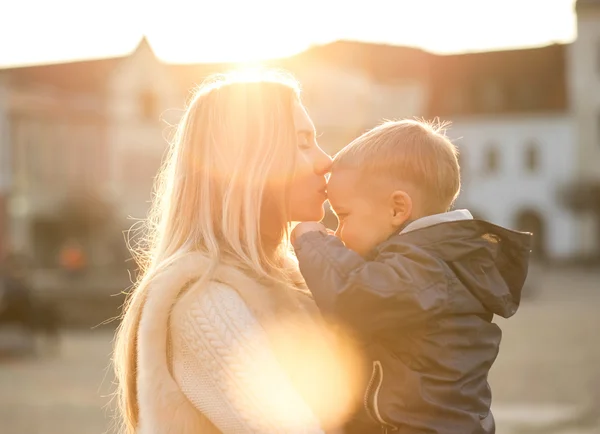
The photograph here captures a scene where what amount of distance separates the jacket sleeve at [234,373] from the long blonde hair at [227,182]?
0.63ft

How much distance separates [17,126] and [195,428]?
155 ft

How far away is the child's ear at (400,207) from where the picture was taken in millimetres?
2906

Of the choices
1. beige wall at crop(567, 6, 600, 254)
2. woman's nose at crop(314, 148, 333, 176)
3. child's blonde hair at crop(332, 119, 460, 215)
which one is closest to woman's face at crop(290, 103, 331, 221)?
woman's nose at crop(314, 148, 333, 176)

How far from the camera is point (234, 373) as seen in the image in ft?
8.56

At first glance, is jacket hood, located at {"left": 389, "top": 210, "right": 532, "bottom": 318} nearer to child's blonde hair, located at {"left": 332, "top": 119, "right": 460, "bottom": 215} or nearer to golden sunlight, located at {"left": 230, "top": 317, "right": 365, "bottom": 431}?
child's blonde hair, located at {"left": 332, "top": 119, "right": 460, "bottom": 215}

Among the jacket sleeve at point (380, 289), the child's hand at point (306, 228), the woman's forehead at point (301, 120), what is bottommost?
the jacket sleeve at point (380, 289)

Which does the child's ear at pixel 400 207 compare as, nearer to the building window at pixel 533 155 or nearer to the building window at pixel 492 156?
the building window at pixel 533 155

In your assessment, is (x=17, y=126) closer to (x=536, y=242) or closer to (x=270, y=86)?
(x=536, y=242)

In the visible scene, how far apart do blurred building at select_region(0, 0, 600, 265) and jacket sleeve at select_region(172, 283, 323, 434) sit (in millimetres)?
46637

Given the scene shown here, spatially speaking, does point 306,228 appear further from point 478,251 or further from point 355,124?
point 355,124

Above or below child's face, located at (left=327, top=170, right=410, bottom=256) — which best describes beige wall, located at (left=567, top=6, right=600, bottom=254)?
below

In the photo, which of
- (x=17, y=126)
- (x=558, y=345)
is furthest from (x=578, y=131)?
(x=558, y=345)

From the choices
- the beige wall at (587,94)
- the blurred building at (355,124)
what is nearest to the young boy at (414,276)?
the blurred building at (355,124)

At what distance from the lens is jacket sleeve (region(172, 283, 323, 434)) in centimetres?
259
